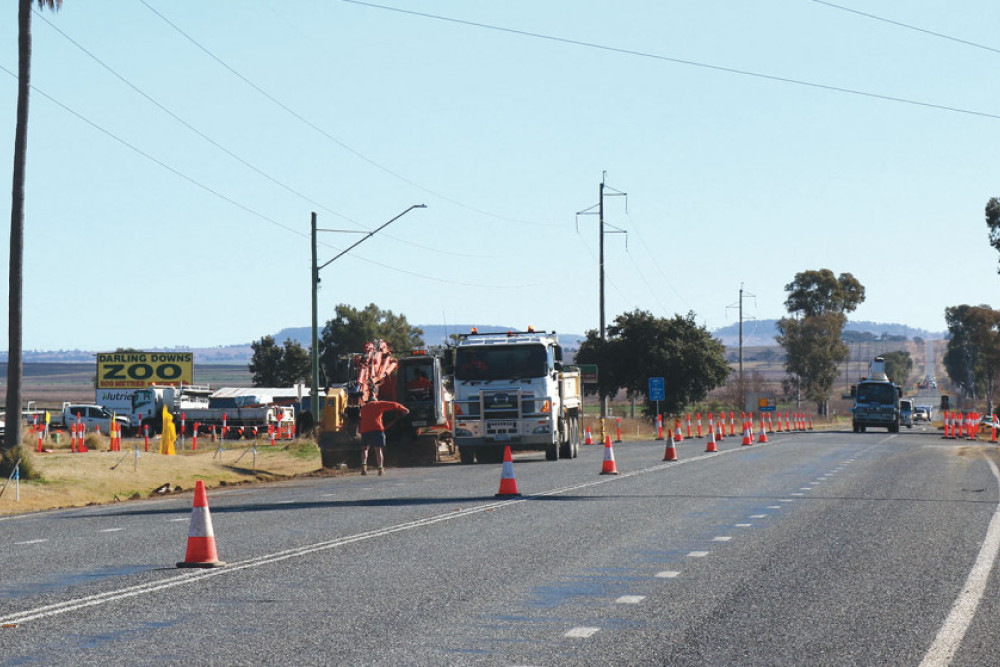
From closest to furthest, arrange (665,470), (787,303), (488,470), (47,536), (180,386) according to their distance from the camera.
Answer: (47,536)
(665,470)
(488,470)
(180,386)
(787,303)

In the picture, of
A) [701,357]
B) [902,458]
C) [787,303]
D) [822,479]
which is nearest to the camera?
[822,479]

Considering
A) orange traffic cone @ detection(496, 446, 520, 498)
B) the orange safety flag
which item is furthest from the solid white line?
the orange safety flag

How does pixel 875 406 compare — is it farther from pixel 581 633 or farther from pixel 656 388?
pixel 581 633

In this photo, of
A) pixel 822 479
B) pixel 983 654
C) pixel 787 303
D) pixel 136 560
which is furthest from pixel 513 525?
pixel 787 303

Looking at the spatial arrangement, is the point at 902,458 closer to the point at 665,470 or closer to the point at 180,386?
the point at 665,470

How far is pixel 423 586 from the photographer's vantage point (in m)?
11.1

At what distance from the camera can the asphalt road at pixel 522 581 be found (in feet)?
27.3

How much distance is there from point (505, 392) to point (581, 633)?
25149 mm

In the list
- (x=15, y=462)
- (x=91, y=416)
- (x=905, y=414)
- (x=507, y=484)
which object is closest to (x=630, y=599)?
(x=507, y=484)

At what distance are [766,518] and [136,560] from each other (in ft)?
26.5

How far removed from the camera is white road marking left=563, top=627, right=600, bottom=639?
343 inches

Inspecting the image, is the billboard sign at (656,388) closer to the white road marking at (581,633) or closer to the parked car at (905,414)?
the parked car at (905,414)

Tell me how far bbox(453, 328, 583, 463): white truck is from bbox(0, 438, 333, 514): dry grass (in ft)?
15.2

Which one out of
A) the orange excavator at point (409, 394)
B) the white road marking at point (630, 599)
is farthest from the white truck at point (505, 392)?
the white road marking at point (630, 599)
